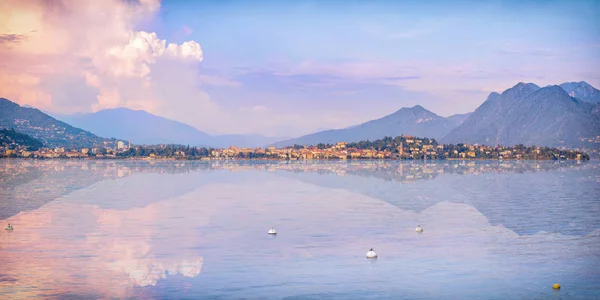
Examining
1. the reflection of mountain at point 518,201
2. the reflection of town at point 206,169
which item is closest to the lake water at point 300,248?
the reflection of mountain at point 518,201

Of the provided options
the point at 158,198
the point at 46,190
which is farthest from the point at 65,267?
the point at 46,190

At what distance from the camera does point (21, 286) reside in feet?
70.2

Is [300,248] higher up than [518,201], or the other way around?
[518,201]

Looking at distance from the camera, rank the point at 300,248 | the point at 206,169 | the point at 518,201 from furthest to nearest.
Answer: the point at 206,169 < the point at 518,201 < the point at 300,248

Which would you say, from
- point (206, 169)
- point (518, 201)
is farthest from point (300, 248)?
point (206, 169)

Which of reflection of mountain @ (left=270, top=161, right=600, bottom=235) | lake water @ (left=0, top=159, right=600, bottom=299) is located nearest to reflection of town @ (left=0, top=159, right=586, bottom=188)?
reflection of mountain @ (left=270, top=161, right=600, bottom=235)

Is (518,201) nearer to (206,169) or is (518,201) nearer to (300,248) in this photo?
(300,248)

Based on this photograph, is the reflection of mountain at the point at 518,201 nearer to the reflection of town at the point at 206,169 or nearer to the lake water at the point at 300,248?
the lake water at the point at 300,248

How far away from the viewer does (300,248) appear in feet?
94.4

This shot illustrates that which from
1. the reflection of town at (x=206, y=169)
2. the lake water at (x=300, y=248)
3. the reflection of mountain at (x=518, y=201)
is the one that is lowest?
the lake water at (x=300, y=248)

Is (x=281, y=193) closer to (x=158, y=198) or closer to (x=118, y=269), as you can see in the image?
(x=158, y=198)

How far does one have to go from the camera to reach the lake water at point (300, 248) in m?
21.6

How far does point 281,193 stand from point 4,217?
24221 mm

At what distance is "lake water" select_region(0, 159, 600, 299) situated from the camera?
21.6 m
